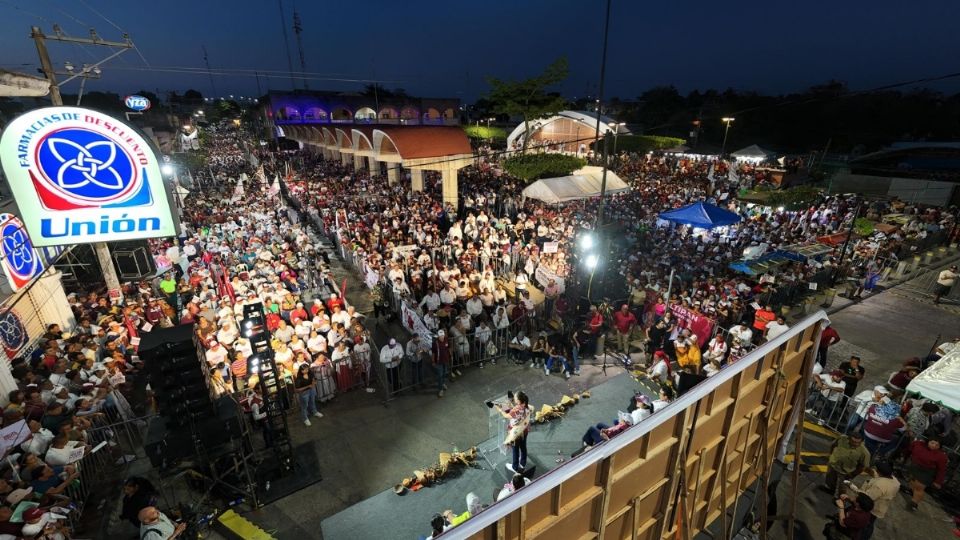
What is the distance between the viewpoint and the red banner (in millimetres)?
10430

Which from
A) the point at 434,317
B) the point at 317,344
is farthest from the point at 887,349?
the point at 317,344

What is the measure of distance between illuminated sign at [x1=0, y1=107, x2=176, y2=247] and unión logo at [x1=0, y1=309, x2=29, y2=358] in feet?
10.9

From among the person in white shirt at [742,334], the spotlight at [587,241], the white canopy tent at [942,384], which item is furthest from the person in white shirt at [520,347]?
the white canopy tent at [942,384]

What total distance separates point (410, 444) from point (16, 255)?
1111 cm

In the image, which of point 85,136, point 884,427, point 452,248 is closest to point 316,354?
point 85,136

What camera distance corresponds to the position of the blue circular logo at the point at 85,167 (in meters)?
7.63

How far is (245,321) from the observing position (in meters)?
6.78

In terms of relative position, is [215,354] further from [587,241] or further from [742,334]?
[742,334]

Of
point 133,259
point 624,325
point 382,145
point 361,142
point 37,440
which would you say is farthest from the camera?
point 361,142

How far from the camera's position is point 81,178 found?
26.0 ft

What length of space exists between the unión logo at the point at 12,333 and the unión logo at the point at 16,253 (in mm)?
785

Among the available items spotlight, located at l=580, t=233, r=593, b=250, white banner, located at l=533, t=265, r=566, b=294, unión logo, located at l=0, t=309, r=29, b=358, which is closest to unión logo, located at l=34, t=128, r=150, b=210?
unión logo, located at l=0, t=309, r=29, b=358

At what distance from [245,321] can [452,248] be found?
9.75 meters

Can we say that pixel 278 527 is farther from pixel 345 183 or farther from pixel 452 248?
pixel 345 183
